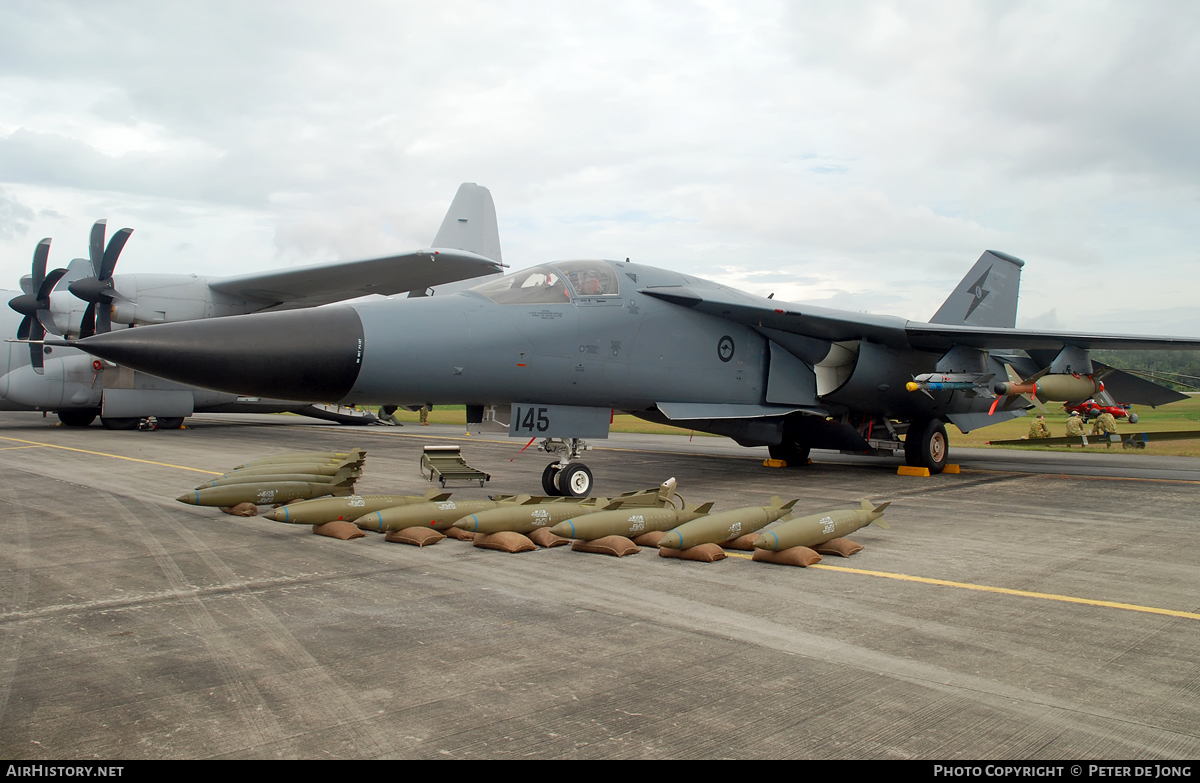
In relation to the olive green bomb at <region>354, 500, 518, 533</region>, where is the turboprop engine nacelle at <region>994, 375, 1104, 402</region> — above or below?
above

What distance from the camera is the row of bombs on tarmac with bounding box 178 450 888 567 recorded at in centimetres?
605

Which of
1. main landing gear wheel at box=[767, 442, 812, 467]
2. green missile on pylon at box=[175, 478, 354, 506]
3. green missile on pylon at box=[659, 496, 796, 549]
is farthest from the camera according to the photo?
main landing gear wheel at box=[767, 442, 812, 467]

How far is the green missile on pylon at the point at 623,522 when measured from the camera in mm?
6344

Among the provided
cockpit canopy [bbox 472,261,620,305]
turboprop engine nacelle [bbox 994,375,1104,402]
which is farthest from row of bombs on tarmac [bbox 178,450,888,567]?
turboprop engine nacelle [bbox 994,375,1104,402]

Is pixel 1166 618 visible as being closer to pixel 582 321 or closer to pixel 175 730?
pixel 175 730

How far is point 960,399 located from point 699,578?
34.5ft

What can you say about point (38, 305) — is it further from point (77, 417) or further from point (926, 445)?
point (926, 445)

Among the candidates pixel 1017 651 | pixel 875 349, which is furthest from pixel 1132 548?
pixel 875 349

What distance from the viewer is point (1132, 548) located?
21.9 feet

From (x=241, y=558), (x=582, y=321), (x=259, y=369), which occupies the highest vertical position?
(x=582, y=321)

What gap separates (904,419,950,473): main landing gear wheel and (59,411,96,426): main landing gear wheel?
79.9ft

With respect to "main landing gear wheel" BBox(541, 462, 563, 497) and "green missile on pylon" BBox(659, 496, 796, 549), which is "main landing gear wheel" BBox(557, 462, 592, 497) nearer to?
"main landing gear wheel" BBox(541, 462, 563, 497)

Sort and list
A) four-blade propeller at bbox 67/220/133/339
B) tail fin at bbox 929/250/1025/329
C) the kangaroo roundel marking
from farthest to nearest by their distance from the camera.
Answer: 1. four-blade propeller at bbox 67/220/133/339
2. tail fin at bbox 929/250/1025/329
3. the kangaroo roundel marking

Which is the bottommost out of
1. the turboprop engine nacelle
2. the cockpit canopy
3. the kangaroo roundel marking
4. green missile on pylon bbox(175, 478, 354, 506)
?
green missile on pylon bbox(175, 478, 354, 506)
